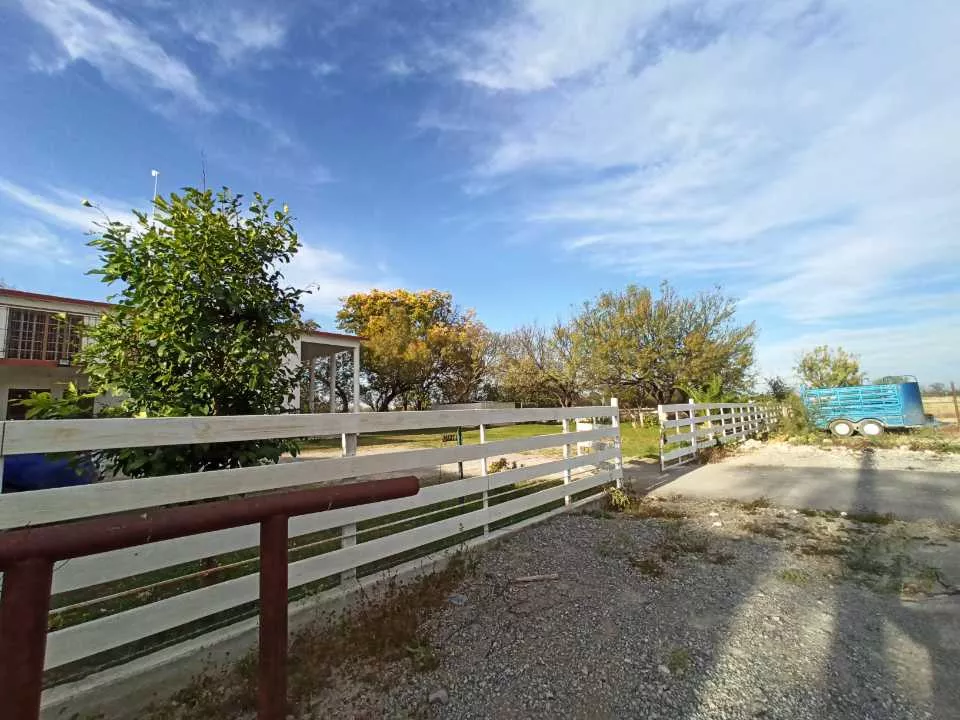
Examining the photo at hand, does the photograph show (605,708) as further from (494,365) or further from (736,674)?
(494,365)

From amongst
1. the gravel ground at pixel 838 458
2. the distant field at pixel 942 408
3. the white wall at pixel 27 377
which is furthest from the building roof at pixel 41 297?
the distant field at pixel 942 408

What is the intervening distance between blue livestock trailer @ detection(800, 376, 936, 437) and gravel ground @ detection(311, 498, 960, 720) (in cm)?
1212

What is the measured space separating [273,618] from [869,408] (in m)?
17.9

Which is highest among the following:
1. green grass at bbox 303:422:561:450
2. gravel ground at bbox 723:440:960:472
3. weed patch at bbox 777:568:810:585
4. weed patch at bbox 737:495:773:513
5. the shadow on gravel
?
green grass at bbox 303:422:561:450

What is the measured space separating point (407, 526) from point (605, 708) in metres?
3.55

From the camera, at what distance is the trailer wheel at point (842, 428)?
46.9ft

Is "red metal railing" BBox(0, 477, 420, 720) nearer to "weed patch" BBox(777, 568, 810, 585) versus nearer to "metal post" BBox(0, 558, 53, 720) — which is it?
"metal post" BBox(0, 558, 53, 720)

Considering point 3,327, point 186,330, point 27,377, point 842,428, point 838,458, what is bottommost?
point 838,458

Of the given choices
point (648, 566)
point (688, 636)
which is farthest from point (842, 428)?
point (688, 636)

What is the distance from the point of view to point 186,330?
3145mm

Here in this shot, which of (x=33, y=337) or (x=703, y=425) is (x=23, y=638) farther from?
(x=33, y=337)

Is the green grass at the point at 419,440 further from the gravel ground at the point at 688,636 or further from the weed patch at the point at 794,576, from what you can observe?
the weed patch at the point at 794,576

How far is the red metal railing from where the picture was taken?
962 millimetres

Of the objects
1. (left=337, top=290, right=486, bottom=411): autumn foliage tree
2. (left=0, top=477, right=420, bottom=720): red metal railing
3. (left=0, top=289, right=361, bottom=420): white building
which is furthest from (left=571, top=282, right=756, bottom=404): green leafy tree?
(left=0, top=477, right=420, bottom=720): red metal railing
